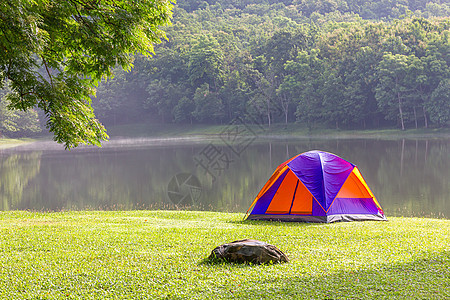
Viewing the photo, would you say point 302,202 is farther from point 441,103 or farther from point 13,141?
point 13,141

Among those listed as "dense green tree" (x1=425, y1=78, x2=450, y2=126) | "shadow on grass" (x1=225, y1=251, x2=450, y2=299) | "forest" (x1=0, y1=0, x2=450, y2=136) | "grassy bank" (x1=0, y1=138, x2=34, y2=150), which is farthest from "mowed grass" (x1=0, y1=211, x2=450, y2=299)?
"grassy bank" (x1=0, y1=138, x2=34, y2=150)

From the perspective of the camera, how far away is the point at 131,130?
83.3 meters

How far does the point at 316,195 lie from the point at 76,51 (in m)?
7.51

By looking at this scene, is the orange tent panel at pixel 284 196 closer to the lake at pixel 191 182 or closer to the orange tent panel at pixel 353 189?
the orange tent panel at pixel 353 189

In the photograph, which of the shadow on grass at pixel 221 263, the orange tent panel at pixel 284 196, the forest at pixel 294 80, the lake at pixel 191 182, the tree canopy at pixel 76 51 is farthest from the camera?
the forest at pixel 294 80

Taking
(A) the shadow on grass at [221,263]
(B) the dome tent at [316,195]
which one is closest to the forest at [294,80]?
(B) the dome tent at [316,195]

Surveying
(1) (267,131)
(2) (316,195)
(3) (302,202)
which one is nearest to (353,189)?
(2) (316,195)

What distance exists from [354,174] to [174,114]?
232ft

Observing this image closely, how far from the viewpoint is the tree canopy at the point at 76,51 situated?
7.43 meters

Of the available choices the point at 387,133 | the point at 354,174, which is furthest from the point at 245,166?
the point at 387,133

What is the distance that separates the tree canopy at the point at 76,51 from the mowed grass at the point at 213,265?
7.47 feet

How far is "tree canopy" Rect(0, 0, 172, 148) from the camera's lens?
7434mm

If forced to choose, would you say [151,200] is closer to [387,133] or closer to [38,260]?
[38,260]

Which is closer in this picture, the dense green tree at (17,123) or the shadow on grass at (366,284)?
the shadow on grass at (366,284)
